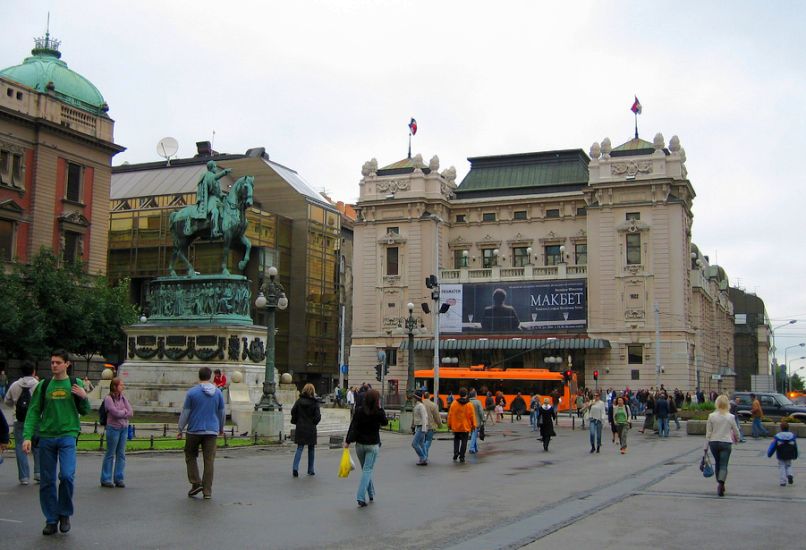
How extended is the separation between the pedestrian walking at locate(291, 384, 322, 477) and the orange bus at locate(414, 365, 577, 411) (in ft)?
118

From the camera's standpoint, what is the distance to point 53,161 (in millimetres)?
51312

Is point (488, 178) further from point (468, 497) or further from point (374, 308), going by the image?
point (468, 497)

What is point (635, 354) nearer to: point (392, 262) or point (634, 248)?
point (634, 248)

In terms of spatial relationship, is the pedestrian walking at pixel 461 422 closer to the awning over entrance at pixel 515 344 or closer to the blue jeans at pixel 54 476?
the blue jeans at pixel 54 476

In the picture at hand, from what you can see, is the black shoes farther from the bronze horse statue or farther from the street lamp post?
the bronze horse statue

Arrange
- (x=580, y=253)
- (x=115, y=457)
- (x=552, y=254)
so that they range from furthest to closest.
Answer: (x=552, y=254)
(x=580, y=253)
(x=115, y=457)

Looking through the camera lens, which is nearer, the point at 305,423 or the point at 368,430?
the point at 368,430

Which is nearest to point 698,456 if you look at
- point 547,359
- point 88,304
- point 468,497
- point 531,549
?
point 468,497

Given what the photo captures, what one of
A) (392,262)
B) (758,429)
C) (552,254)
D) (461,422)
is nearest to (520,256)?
(552,254)

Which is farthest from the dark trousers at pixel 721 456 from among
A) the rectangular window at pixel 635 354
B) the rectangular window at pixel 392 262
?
the rectangular window at pixel 392 262

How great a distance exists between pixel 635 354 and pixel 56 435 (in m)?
56.5

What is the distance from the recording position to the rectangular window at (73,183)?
5269cm

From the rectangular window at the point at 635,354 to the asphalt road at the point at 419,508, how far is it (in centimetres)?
4196

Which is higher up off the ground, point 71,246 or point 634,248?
point 634,248
